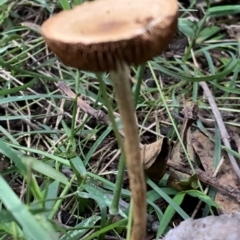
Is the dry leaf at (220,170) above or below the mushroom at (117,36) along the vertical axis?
below

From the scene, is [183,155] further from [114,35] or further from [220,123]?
[114,35]

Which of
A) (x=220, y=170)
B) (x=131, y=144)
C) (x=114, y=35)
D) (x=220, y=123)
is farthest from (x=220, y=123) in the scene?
(x=114, y=35)

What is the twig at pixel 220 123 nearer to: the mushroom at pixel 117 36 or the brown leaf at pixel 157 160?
the brown leaf at pixel 157 160

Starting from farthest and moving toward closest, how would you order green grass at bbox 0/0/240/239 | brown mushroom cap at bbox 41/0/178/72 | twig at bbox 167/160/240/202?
twig at bbox 167/160/240/202 → green grass at bbox 0/0/240/239 → brown mushroom cap at bbox 41/0/178/72

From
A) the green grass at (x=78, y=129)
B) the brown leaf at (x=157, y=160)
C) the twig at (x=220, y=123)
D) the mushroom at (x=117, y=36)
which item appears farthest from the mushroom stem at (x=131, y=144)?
the twig at (x=220, y=123)

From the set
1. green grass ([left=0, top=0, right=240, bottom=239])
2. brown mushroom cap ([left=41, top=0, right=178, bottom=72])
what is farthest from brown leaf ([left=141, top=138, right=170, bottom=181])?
brown mushroom cap ([left=41, top=0, right=178, bottom=72])

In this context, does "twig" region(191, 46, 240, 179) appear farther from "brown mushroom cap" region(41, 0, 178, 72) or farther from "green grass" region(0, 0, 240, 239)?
"brown mushroom cap" region(41, 0, 178, 72)

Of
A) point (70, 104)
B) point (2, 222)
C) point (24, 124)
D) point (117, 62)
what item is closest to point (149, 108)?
point (70, 104)
